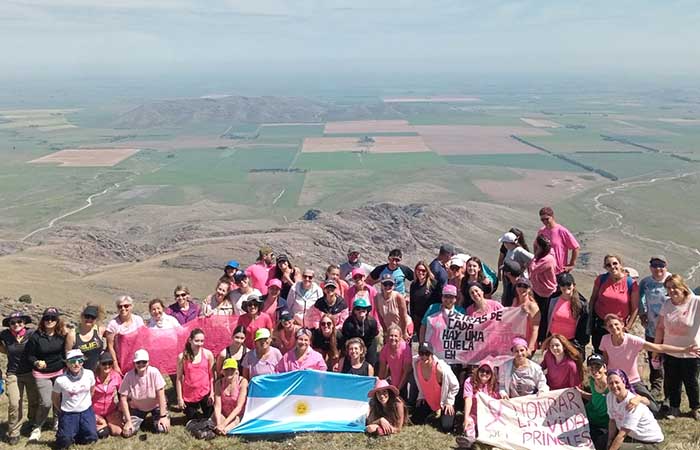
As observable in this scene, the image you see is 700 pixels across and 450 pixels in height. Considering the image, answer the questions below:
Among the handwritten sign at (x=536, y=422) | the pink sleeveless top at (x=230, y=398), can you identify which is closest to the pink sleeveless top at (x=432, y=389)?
the handwritten sign at (x=536, y=422)

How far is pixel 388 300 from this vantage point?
13008 mm

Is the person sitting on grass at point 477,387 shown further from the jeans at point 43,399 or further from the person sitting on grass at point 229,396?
the jeans at point 43,399

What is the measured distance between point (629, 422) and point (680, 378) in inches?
98.8

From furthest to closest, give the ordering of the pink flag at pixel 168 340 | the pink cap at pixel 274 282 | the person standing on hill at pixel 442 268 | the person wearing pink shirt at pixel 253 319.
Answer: the pink cap at pixel 274 282, the person standing on hill at pixel 442 268, the person wearing pink shirt at pixel 253 319, the pink flag at pixel 168 340

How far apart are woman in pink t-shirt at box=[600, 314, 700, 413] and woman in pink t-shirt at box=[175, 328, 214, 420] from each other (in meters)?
7.97

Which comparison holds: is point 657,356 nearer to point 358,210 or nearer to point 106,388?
point 106,388

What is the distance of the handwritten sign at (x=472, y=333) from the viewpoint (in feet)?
40.2

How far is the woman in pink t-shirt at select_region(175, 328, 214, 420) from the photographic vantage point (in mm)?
11922

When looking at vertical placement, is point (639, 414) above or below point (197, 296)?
above

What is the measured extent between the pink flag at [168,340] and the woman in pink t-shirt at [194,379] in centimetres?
102

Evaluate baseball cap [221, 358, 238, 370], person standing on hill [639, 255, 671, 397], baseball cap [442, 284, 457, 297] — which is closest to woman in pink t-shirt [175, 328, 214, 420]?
baseball cap [221, 358, 238, 370]

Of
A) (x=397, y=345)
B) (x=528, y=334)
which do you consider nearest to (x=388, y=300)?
(x=397, y=345)

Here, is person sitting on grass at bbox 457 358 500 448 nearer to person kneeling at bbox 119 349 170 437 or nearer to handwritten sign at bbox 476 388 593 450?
handwritten sign at bbox 476 388 593 450

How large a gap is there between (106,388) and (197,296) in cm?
4425
